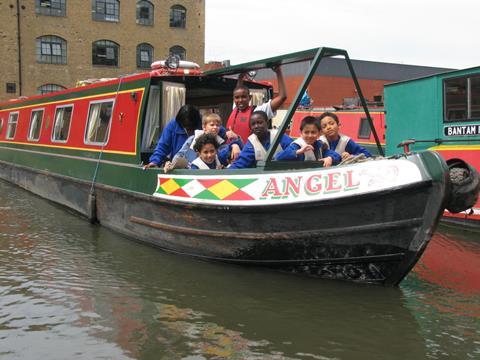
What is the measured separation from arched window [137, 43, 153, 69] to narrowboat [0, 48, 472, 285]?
2318 centimetres

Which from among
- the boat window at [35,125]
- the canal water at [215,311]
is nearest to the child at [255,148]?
the canal water at [215,311]

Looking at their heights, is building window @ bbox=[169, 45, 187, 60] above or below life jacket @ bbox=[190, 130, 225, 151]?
above

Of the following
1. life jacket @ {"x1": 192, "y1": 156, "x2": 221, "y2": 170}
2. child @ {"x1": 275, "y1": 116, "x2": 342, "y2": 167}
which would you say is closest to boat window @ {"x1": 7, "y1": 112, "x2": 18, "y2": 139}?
life jacket @ {"x1": 192, "y1": 156, "x2": 221, "y2": 170}

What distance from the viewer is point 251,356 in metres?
3.54

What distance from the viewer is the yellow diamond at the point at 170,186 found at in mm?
A: 5809

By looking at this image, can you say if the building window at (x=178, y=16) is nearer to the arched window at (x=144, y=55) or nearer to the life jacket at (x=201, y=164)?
the arched window at (x=144, y=55)

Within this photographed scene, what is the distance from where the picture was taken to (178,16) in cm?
3209

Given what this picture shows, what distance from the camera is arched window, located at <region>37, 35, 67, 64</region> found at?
28219mm

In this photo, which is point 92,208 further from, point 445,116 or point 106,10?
point 106,10

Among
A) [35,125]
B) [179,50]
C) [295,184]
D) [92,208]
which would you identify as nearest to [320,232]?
[295,184]

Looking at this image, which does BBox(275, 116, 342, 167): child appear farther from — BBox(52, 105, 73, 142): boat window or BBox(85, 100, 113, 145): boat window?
BBox(52, 105, 73, 142): boat window

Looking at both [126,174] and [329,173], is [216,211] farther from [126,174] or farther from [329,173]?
[126,174]

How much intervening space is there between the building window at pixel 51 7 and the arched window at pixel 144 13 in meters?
4.44

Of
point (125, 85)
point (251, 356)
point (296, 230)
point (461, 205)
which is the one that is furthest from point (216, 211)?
point (125, 85)
